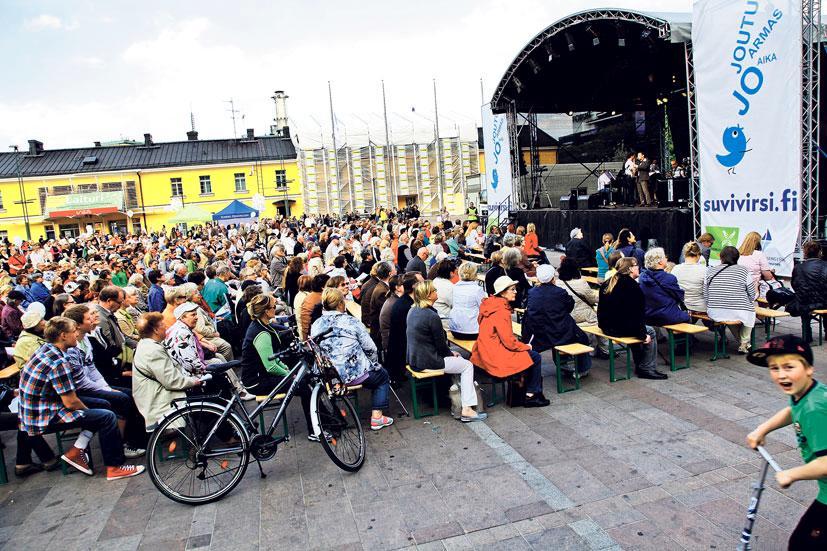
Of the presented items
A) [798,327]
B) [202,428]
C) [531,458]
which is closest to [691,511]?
[531,458]

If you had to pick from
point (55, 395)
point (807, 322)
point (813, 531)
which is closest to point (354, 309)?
point (55, 395)

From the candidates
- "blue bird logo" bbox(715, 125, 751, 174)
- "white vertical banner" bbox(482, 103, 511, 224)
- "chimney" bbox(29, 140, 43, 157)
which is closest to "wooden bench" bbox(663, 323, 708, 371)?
"blue bird logo" bbox(715, 125, 751, 174)

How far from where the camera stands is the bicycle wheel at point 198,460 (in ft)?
14.6

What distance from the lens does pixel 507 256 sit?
8422 millimetres

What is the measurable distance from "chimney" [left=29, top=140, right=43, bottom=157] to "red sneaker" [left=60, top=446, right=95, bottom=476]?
157ft

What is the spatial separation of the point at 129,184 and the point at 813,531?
46947mm

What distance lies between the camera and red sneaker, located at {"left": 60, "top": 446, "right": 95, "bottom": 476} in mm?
5109

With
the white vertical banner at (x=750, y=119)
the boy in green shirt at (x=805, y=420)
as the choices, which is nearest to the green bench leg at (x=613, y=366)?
the boy in green shirt at (x=805, y=420)

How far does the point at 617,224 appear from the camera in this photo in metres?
15.5

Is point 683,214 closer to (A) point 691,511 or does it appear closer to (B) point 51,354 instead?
(A) point 691,511

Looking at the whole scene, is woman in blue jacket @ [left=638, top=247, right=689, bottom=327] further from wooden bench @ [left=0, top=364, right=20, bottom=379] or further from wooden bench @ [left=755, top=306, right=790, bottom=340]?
wooden bench @ [left=0, top=364, right=20, bottom=379]

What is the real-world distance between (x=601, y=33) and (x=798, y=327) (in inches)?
369

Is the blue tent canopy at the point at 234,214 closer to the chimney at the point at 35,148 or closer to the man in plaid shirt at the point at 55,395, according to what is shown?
the man in plaid shirt at the point at 55,395

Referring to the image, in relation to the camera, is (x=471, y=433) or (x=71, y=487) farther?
(x=471, y=433)
